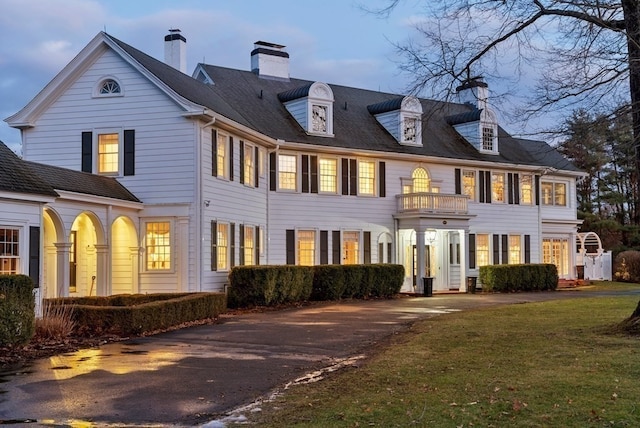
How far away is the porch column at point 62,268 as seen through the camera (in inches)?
735

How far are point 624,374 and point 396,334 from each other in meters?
6.15

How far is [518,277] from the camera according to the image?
31.8 metres

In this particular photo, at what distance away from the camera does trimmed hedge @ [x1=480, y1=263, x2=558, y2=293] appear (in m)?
31.3

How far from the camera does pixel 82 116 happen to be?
75.7 feet

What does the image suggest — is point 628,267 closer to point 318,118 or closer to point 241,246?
point 318,118

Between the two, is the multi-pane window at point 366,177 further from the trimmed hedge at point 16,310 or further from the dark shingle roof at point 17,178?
the trimmed hedge at point 16,310

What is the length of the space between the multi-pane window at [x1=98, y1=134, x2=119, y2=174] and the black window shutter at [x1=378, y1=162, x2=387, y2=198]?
1158 centimetres

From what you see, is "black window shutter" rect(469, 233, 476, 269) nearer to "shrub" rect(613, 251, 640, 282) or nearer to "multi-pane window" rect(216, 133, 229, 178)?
"shrub" rect(613, 251, 640, 282)

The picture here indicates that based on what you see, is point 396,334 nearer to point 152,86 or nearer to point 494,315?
point 494,315

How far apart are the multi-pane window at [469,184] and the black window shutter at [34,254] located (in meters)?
21.5

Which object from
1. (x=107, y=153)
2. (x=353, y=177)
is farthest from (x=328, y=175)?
(x=107, y=153)

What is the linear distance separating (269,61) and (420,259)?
36.1 ft

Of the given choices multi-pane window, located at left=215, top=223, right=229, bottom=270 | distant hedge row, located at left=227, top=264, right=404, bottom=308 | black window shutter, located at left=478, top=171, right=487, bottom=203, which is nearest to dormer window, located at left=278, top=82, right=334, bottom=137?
distant hedge row, located at left=227, top=264, right=404, bottom=308

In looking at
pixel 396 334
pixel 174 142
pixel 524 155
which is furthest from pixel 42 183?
pixel 524 155
